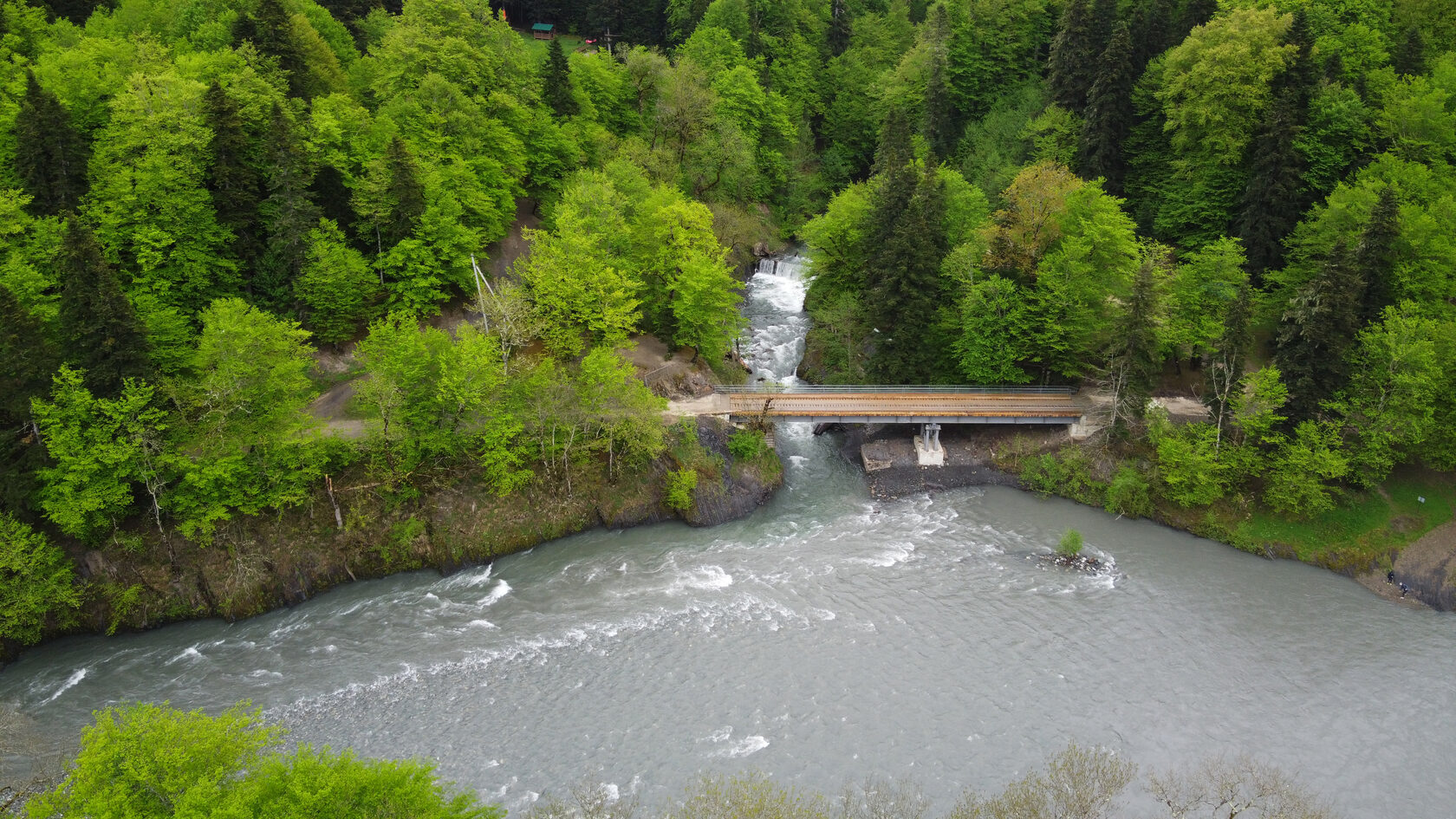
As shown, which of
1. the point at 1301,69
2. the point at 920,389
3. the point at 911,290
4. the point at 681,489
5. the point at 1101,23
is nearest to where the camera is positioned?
the point at 681,489

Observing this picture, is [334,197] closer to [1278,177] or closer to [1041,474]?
[1041,474]

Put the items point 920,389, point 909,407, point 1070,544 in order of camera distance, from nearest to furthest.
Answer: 1. point 1070,544
2. point 909,407
3. point 920,389

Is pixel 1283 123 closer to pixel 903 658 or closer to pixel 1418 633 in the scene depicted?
pixel 1418 633

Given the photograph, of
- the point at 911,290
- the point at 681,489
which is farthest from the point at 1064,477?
the point at 681,489

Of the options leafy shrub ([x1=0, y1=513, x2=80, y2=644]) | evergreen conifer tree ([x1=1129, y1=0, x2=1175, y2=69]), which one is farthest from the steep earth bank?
evergreen conifer tree ([x1=1129, y1=0, x2=1175, y2=69])

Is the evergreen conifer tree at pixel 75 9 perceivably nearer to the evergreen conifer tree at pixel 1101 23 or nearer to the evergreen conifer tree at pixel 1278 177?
the evergreen conifer tree at pixel 1101 23

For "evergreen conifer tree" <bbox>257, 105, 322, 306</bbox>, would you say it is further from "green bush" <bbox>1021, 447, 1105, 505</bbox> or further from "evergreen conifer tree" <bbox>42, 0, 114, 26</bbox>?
"green bush" <bbox>1021, 447, 1105, 505</bbox>

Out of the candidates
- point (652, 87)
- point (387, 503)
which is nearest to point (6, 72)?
point (387, 503)
